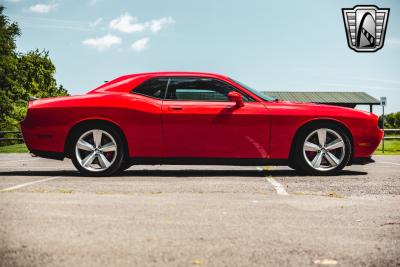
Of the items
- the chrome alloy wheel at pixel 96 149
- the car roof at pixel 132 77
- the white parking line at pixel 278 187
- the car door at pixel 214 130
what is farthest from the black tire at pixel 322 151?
the chrome alloy wheel at pixel 96 149

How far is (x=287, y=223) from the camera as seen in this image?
161 inches

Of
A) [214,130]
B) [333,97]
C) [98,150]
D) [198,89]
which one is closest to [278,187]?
[214,130]

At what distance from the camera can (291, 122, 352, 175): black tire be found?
7.54 meters

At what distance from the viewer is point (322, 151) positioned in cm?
762

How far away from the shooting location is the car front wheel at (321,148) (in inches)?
297

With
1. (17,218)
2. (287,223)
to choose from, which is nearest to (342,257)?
(287,223)

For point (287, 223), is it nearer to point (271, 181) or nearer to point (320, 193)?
point (320, 193)

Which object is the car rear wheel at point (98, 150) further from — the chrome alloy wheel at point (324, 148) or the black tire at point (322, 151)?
the chrome alloy wheel at point (324, 148)

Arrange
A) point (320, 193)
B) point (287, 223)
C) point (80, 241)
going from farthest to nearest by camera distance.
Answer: point (320, 193) → point (287, 223) → point (80, 241)

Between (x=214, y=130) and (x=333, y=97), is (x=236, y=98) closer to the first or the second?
(x=214, y=130)

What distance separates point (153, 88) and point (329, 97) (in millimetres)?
45694

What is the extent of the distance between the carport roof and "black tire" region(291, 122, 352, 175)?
41.0m

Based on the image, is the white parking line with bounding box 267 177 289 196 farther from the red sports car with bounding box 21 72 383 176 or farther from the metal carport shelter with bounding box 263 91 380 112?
the metal carport shelter with bounding box 263 91 380 112

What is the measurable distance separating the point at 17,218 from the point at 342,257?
8.17ft
